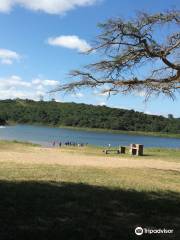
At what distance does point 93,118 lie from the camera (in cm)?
18612

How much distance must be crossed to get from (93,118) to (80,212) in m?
177

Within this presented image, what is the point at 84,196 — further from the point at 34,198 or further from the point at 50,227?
the point at 50,227

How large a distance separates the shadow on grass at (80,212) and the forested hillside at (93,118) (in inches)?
6650

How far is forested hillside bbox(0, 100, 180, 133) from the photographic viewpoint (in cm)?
18450

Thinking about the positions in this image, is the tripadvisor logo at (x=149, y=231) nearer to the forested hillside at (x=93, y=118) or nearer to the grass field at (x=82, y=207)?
the grass field at (x=82, y=207)

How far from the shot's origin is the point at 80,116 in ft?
617

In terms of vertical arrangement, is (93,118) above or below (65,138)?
above

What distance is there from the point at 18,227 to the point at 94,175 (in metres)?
8.72

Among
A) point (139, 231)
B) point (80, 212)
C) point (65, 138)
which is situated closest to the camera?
point (139, 231)

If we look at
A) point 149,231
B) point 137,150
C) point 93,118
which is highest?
point 93,118

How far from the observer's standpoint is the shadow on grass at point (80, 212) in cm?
722

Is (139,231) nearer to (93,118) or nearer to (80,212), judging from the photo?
(80,212)

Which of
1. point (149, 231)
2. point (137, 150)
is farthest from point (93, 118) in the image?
point (149, 231)

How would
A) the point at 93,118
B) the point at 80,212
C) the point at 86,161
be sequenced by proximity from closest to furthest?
the point at 80,212 → the point at 86,161 → the point at 93,118
